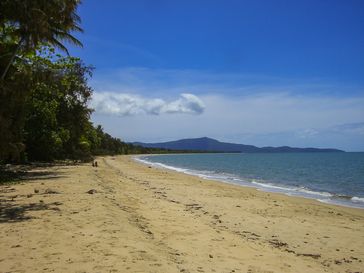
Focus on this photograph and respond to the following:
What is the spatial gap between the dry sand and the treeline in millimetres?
4792

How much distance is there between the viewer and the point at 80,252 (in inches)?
275

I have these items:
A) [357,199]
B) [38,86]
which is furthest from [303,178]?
[38,86]

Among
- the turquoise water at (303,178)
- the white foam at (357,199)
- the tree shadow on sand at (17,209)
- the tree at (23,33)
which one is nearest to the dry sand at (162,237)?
the tree shadow on sand at (17,209)

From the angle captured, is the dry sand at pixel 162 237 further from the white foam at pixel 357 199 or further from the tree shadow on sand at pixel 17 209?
the white foam at pixel 357 199

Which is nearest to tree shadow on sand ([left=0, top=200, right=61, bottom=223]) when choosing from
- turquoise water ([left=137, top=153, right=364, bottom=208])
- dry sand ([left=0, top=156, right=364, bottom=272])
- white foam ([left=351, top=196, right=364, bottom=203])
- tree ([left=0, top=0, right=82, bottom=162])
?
dry sand ([left=0, top=156, right=364, bottom=272])

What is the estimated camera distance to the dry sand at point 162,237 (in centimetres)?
671

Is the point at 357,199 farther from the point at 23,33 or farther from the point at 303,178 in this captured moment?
the point at 23,33

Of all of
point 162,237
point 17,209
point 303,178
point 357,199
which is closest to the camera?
point 162,237

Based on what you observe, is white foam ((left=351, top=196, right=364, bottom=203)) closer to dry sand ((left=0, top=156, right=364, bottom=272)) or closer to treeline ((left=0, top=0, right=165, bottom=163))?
→ dry sand ((left=0, top=156, right=364, bottom=272))

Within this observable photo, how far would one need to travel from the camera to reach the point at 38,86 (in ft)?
79.9

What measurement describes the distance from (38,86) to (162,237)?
18.5 meters

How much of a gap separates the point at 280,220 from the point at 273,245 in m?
3.72

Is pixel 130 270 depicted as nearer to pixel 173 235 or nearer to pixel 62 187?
pixel 173 235

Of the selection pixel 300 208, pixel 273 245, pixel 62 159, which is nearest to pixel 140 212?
pixel 273 245
